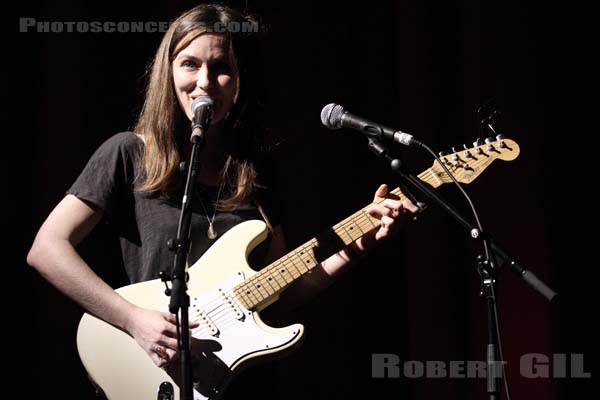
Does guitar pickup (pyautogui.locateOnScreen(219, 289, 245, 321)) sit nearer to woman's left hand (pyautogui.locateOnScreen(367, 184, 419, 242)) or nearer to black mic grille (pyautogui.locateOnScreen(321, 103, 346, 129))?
woman's left hand (pyautogui.locateOnScreen(367, 184, 419, 242))

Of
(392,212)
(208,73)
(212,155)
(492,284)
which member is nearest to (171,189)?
(212,155)

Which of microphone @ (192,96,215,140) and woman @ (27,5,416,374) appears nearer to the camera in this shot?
microphone @ (192,96,215,140)

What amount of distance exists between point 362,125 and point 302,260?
50 cm

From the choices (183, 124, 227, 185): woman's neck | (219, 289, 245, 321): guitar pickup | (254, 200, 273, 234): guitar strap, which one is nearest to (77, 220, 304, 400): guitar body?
(219, 289, 245, 321): guitar pickup

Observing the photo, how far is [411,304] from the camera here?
2902 mm

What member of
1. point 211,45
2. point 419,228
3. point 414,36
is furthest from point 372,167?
point 211,45

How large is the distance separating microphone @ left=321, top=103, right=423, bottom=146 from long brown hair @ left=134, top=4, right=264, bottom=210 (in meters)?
0.45

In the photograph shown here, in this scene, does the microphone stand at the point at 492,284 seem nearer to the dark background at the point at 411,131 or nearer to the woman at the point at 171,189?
the woman at the point at 171,189

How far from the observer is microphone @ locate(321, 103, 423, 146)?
1756 mm

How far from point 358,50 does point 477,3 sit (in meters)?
0.48

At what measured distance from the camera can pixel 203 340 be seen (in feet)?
6.67

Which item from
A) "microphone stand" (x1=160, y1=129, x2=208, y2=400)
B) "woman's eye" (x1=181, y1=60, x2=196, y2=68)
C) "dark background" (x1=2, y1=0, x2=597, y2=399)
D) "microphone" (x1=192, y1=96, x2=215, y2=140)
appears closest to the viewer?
"microphone stand" (x1=160, y1=129, x2=208, y2=400)

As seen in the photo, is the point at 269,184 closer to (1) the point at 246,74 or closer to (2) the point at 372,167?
(1) the point at 246,74

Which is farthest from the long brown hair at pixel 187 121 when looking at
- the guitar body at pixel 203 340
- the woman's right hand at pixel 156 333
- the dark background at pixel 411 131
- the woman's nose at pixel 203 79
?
the dark background at pixel 411 131
